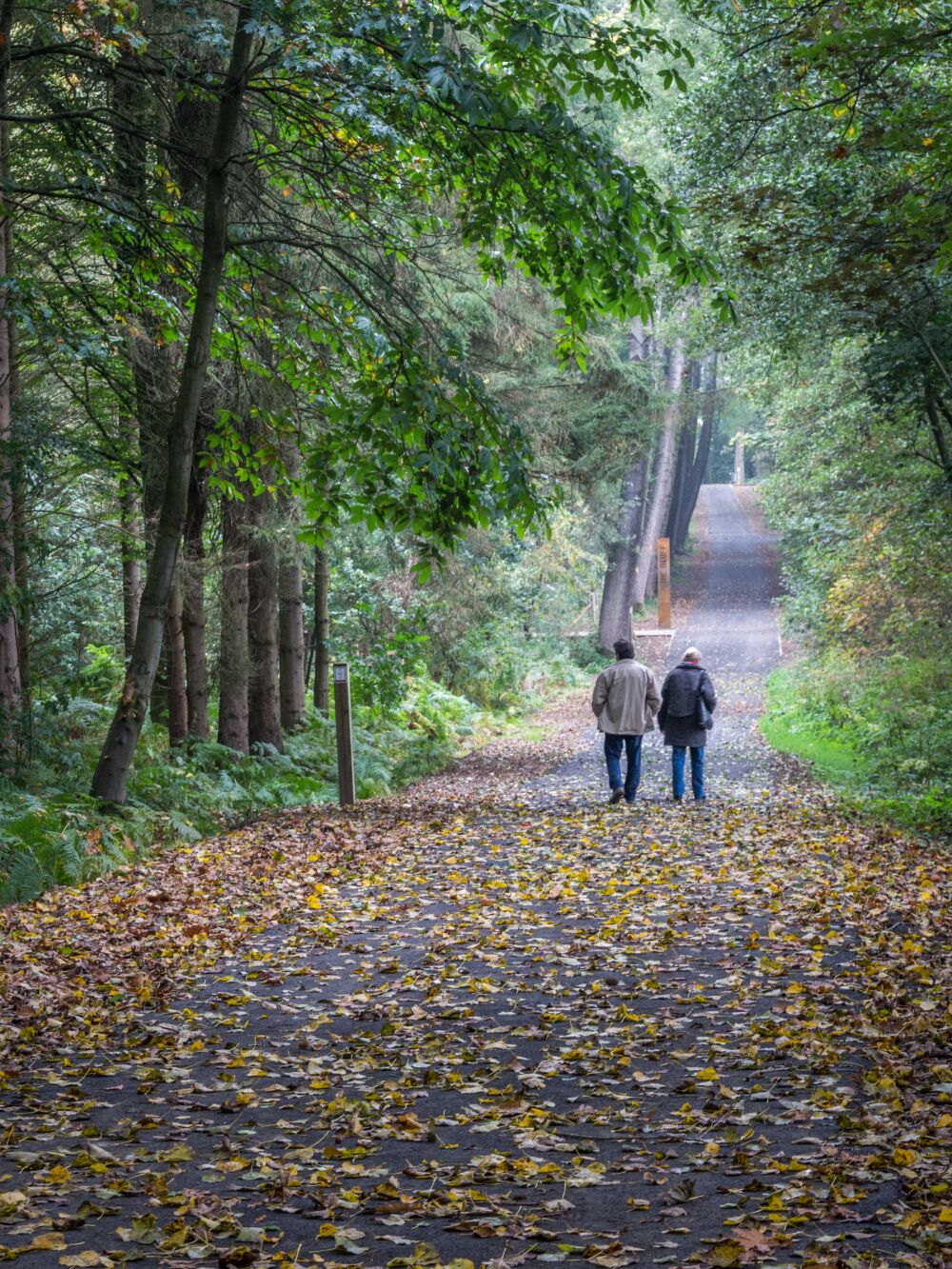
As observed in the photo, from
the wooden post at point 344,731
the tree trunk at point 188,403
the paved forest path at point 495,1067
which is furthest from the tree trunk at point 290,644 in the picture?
the paved forest path at point 495,1067

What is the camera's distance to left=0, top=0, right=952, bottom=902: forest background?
30.1ft

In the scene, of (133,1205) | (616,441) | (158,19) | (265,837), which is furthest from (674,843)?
(616,441)

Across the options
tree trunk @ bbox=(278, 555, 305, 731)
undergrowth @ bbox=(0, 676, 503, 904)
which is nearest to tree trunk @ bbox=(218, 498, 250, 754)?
undergrowth @ bbox=(0, 676, 503, 904)

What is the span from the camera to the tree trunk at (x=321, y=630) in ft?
63.3

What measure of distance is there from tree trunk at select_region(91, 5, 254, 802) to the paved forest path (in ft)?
5.50

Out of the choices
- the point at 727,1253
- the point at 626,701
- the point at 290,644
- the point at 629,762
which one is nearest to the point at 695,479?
the point at 290,644

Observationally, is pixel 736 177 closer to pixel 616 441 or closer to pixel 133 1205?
pixel 616 441

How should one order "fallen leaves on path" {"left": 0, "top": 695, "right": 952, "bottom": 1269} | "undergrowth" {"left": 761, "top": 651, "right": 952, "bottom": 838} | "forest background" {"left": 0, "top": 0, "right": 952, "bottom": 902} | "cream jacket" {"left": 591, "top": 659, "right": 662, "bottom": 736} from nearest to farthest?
"fallen leaves on path" {"left": 0, "top": 695, "right": 952, "bottom": 1269}
"forest background" {"left": 0, "top": 0, "right": 952, "bottom": 902}
"undergrowth" {"left": 761, "top": 651, "right": 952, "bottom": 838}
"cream jacket" {"left": 591, "top": 659, "right": 662, "bottom": 736}

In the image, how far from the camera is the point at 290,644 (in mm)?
18578

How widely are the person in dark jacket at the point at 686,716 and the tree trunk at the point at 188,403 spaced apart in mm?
6733

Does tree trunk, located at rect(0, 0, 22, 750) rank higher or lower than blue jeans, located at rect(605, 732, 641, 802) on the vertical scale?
higher

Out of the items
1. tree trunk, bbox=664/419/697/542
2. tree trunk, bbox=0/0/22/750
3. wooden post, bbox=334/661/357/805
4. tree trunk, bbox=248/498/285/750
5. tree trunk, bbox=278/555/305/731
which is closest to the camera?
tree trunk, bbox=0/0/22/750

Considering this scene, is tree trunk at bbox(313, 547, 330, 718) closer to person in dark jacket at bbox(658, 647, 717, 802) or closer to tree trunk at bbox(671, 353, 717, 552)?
person in dark jacket at bbox(658, 647, 717, 802)

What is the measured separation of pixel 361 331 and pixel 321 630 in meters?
9.77
